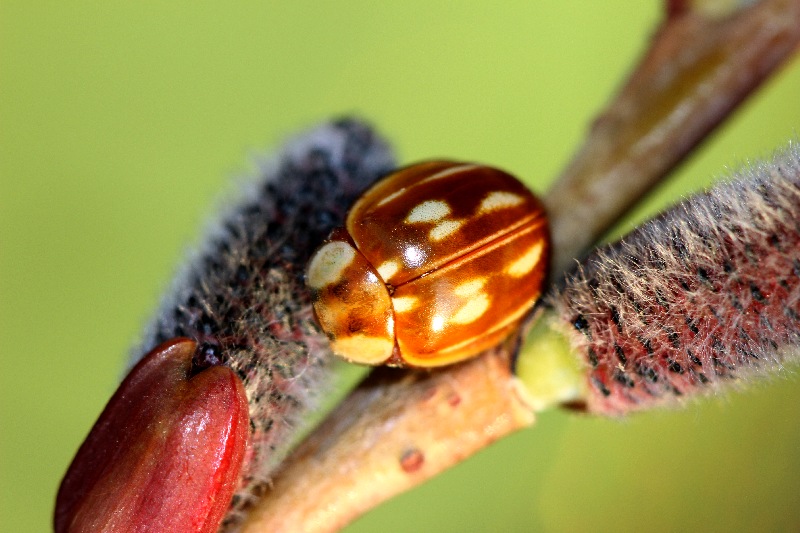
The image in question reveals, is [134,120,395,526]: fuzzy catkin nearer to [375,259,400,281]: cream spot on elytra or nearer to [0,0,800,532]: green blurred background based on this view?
[375,259,400,281]: cream spot on elytra

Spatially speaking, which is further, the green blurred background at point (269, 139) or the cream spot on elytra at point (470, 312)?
the green blurred background at point (269, 139)

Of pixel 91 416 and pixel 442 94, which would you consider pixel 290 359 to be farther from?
pixel 442 94

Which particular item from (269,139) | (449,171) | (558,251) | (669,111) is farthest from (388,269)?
(269,139)

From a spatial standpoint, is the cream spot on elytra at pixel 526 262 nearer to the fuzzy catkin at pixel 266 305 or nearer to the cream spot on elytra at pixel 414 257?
the cream spot on elytra at pixel 414 257

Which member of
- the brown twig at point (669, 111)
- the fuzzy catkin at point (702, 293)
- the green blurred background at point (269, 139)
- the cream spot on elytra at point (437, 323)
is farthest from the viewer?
the green blurred background at point (269, 139)

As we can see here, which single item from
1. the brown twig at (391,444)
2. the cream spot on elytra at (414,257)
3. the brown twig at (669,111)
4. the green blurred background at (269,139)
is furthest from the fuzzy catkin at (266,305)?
the green blurred background at (269,139)

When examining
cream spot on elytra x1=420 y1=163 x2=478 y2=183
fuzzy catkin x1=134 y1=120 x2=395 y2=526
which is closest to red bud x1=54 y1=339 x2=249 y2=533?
fuzzy catkin x1=134 y1=120 x2=395 y2=526
